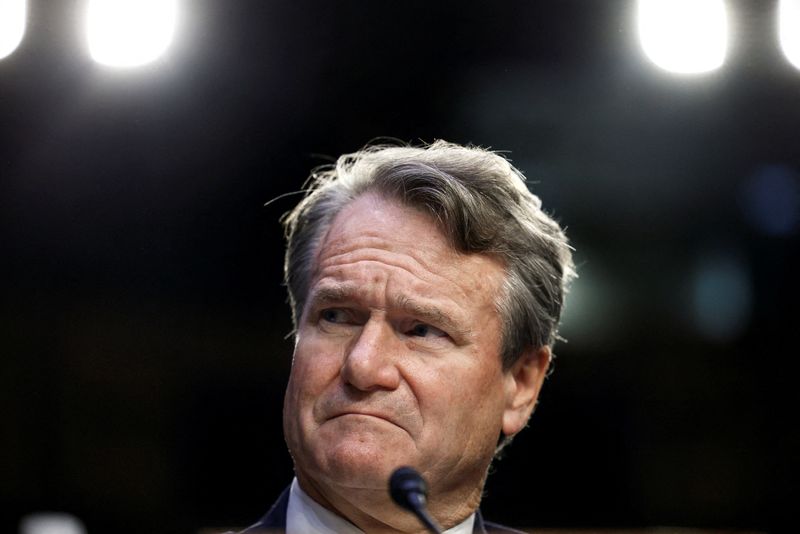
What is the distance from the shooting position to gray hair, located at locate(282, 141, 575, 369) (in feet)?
6.89

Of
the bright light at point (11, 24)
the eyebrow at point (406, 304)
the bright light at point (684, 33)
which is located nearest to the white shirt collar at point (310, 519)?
the eyebrow at point (406, 304)

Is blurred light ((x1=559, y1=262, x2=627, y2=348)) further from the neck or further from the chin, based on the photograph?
the chin

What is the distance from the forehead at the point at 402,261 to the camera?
6.63ft

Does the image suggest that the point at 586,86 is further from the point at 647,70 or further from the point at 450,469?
the point at 450,469

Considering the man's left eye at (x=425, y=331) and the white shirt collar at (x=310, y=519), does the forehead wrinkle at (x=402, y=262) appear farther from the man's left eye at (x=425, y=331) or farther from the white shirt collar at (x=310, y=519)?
the white shirt collar at (x=310, y=519)

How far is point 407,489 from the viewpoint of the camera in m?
1.59

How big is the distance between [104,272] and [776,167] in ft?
7.26

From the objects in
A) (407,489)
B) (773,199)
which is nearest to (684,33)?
(773,199)

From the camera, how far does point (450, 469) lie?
2.00 meters

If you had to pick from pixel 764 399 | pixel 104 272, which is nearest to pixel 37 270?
pixel 104 272

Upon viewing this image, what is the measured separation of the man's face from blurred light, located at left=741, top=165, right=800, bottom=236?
157 centimetres

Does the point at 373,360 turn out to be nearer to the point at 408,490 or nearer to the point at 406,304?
the point at 406,304

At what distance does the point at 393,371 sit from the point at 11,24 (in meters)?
1.75

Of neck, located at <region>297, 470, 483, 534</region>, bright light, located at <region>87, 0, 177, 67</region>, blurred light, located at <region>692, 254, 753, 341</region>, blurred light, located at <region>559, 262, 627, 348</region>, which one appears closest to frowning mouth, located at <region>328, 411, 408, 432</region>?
neck, located at <region>297, 470, 483, 534</region>
